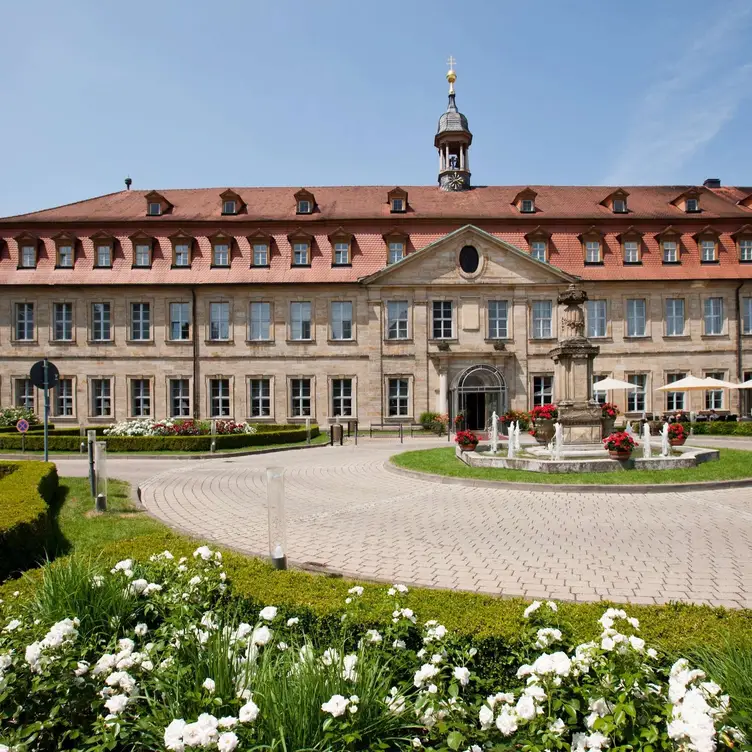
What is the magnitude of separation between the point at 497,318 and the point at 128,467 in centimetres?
2279

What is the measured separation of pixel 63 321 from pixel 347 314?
1749 centimetres

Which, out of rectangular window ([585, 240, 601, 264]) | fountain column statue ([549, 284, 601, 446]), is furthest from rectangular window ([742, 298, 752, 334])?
fountain column statue ([549, 284, 601, 446])

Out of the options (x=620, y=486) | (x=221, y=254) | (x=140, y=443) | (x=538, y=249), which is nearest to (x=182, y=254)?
(x=221, y=254)

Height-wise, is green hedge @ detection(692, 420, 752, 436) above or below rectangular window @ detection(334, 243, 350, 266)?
below

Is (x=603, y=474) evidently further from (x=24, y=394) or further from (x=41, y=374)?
(x=24, y=394)

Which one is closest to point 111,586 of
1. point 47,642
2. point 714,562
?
point 47,642

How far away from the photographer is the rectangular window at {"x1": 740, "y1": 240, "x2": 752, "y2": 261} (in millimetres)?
33906

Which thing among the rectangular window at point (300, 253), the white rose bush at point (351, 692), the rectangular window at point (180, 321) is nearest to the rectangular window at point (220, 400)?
the rectangular window at point (180, 321)

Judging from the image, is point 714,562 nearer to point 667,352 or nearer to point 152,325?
point 667,352

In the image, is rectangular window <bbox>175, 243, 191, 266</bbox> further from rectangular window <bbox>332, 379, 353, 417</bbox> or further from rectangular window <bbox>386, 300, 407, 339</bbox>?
rectangular window <bbox>386, 300, 407, 339</bbox>

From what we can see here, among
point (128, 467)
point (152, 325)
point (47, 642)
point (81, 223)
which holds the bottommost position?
point (128, 467)

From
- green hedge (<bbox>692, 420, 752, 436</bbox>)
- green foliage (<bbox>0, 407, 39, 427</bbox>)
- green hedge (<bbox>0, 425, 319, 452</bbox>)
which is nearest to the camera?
green hedge (<bbox>0, 425, 319, 452</bbox>)

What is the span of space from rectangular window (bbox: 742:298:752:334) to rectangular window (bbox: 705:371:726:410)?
3156 mm

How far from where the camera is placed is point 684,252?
34062mm
